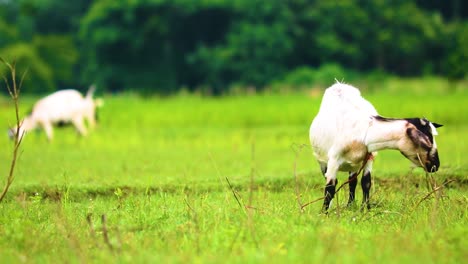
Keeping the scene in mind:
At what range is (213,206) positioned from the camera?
303 inches

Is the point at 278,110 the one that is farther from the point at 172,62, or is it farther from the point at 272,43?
the point at 172,62

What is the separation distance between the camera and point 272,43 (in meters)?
41.5

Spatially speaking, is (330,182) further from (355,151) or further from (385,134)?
(385,134)

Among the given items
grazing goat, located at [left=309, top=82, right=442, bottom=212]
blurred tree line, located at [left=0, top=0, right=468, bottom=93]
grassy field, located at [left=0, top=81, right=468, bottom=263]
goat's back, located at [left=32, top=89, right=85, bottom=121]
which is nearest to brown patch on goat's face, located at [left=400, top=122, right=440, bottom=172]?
grazing goat, located at [left=309, top=82, right=442, bottom=212]

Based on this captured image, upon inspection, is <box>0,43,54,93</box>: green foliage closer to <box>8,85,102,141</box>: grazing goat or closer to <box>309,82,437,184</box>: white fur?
<box>8,85,102,141</box>: grazing goat

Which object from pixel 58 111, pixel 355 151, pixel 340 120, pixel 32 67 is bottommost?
pixel 32 67

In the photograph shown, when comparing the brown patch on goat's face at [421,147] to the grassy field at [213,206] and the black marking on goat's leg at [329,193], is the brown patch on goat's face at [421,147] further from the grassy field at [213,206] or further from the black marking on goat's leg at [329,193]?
the black marking on goat's leg at [329,193]

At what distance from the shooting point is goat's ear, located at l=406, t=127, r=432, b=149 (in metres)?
6.95

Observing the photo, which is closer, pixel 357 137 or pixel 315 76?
pixel 357 137

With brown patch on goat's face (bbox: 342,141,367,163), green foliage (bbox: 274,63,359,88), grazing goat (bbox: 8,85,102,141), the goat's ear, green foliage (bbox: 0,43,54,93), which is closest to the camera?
the goat's ear

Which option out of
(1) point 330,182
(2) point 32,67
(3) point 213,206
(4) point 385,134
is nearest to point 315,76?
(2) point 32,67

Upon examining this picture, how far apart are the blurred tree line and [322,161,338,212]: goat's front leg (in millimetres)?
31997

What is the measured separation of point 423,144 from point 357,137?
0.67m

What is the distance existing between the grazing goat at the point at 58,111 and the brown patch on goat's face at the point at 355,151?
37.8ft
